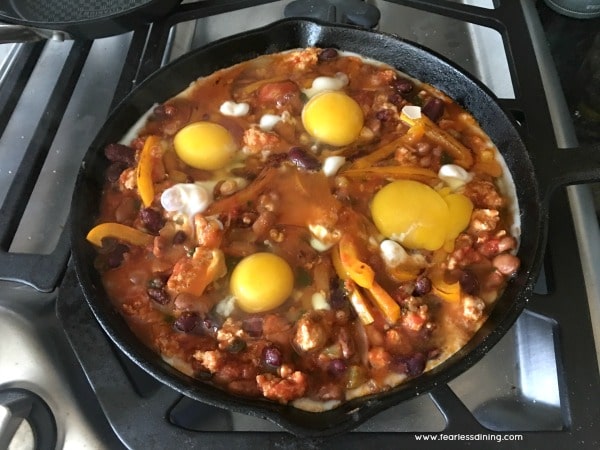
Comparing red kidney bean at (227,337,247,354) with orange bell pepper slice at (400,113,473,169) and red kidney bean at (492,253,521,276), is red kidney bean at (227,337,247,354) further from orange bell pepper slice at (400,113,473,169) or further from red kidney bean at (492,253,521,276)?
orange bell pepper slice at (400,113,473,169)

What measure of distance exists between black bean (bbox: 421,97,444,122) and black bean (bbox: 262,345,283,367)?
1274mm

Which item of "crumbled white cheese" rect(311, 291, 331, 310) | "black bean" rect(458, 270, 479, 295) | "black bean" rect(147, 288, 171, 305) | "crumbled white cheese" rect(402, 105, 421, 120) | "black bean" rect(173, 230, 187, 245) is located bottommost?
"crumbled white cheese" rect(311, 291, 331, 310)

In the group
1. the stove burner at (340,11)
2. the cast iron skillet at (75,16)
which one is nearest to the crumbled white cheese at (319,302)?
the stove burner at (340,11)

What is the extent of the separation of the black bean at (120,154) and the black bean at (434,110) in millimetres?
1303

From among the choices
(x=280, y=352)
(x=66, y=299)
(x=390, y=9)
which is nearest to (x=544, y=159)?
(x=280, y=352)

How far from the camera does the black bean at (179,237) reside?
232cm

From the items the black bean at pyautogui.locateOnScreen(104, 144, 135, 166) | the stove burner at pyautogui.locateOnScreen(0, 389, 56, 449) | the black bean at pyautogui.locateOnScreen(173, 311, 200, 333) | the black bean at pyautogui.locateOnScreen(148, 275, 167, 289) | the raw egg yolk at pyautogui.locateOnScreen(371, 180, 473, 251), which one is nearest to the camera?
the stove burner at pyautogui.locateOnScreen(0, 389, 56, 449)

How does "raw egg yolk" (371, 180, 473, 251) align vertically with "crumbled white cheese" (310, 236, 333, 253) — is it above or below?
above

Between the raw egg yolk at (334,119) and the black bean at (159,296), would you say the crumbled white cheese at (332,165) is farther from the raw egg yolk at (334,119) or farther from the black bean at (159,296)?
the black bean at (159,296)

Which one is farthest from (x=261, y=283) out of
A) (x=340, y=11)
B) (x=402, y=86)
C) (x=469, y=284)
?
(x=340, y=11)

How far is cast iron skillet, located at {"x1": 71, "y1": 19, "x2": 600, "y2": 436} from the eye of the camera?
6.16 feet

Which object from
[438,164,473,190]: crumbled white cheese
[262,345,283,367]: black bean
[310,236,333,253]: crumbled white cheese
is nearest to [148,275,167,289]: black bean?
[262,345,283,367]: black bean

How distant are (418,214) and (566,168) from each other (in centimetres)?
57

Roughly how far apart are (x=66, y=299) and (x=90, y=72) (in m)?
1.44
